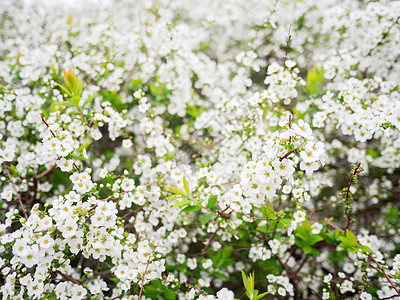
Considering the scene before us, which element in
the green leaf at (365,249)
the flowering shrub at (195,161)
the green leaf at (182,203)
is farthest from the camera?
the green leaf at (365,249)

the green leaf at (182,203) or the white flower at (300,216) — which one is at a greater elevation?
the white flower at (300,216)

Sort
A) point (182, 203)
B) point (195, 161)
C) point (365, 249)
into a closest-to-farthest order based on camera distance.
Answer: point (182, 203) < point (365, 249) < point (195, 161)

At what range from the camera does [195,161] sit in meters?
3.51

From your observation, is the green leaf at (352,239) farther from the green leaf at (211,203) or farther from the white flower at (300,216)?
the green leaf at (211,203)

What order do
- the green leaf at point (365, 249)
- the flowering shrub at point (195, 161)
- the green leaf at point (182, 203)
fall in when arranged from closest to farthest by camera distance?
the flowering shrub at point (195, 161) < the green leaf at point (182, 203) < the green leaf at point (365, 249)

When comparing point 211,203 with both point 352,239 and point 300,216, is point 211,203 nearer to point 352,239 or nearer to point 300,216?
point 300,216

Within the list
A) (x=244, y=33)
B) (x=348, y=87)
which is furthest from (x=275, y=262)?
(x=244, y=33)

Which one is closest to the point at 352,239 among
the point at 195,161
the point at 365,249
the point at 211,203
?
the point at 365,249

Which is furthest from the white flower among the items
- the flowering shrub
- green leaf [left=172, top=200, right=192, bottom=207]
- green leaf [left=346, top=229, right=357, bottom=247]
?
green leaf [left=172, top=200, right=192, bottom=207]

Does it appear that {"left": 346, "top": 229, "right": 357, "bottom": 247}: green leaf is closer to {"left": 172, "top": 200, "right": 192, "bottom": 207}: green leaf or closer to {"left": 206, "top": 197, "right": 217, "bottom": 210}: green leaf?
{"left": 206, "top": 197, "right": 217, "bottom": 210}: green leaf

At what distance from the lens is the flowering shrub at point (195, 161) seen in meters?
2.25

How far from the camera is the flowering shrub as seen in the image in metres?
2.25

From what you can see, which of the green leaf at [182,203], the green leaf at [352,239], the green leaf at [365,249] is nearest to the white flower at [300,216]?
the green leaf at [352,239]

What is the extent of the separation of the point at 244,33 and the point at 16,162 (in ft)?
16.3
